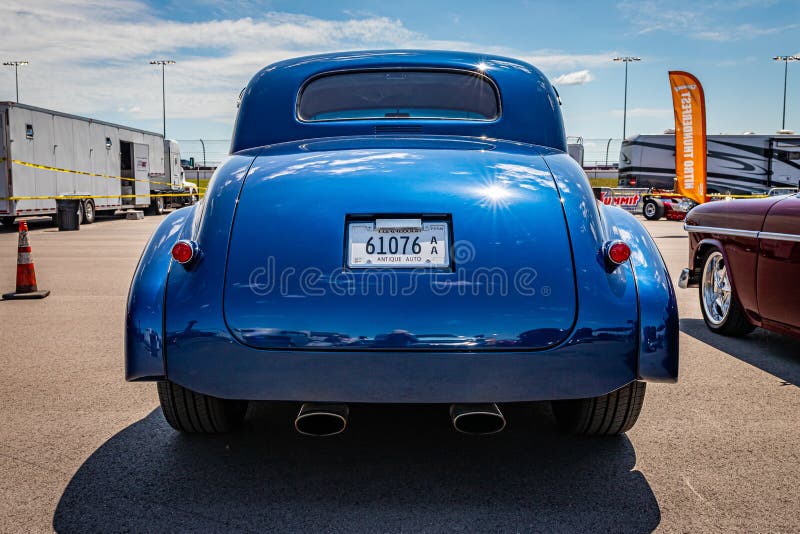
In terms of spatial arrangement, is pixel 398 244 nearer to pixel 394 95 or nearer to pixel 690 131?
pixel 394 95

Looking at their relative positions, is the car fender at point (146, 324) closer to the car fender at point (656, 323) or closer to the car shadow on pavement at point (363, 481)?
the car shadow on pavement at point (363, 481)

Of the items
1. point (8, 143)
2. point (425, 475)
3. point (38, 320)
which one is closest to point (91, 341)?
point (38, 320)

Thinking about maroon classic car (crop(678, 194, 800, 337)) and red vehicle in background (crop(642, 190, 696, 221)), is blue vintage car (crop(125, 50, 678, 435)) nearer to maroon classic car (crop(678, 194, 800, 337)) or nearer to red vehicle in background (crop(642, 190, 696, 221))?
maroon classic car (crop(678, 194, 800, 337))

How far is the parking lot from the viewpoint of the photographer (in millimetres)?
2664

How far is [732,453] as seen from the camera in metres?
3.35

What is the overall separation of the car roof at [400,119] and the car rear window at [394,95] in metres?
0.07

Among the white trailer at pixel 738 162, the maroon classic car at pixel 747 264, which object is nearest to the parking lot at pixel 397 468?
the maroon classic car at pixel 747 264

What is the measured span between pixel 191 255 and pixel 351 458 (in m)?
1.15

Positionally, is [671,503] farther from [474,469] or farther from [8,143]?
[8,143]

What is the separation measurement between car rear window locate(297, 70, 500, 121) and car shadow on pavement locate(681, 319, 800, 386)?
9.05 ft

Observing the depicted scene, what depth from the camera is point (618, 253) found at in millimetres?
2811

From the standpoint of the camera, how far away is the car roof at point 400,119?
3635 millimetres

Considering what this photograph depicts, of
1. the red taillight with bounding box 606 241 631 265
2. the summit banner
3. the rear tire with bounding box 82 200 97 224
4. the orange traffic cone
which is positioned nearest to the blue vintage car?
the red taillight with bounding box 606 241 631 265

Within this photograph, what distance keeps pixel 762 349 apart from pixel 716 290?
2.49 feet
